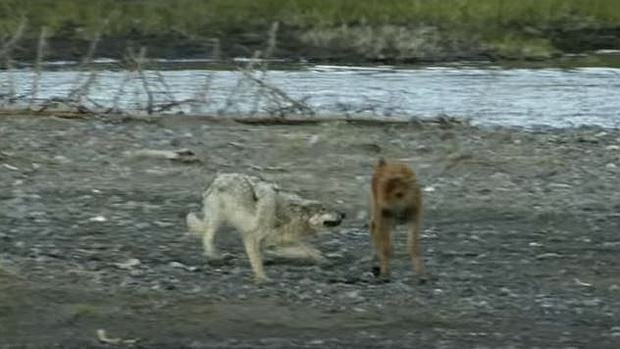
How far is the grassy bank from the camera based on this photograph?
48125 millimetres

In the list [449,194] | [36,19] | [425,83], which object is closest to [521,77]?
[425,83]

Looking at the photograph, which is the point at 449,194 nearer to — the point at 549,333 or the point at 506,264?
the point at 506,264

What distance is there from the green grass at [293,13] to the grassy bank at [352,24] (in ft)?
0.10

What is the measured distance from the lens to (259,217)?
1132 cm

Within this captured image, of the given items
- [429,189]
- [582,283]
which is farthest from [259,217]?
[429,189]

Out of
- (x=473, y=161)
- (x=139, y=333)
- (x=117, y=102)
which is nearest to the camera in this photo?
(x=139, y=333)

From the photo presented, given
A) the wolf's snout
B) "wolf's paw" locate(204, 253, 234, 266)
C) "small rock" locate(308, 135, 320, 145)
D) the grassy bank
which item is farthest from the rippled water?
"wolf's paw" locate(204, 253, 234, 266)

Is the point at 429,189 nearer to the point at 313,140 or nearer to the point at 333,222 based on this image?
the point at 313,140

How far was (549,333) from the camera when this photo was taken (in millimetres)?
9703

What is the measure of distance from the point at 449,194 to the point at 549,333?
5.99m

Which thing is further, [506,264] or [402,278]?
[506,264]

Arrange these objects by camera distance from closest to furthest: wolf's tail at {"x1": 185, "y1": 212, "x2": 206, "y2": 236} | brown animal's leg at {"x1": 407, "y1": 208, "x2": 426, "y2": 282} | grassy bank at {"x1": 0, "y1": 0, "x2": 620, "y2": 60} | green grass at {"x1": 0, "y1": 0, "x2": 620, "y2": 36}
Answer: brown animal's leg at {"x1": 407, "y1": 208, "x2": 426, "y2": 282} → wolf's tail at {"x1": 185, "y1": 212, "x2": 206, "y2": 236} → grassy bank at {"x1": 0, "y1": 0, "x2": 620, "y2": 60} → green grass at {"x1": 0, "y1": 0, "x2": 620, "y2": 36}

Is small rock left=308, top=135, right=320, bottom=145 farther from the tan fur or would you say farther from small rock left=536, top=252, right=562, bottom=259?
the tan fur

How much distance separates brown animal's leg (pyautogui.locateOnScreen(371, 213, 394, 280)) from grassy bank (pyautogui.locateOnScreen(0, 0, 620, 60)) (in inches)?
1332
